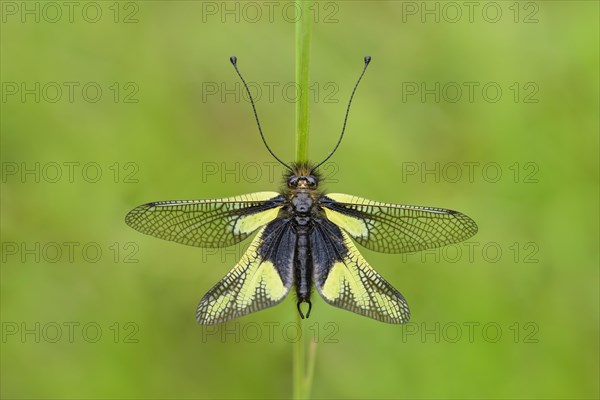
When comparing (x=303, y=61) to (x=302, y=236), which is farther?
(x=302, y=236)

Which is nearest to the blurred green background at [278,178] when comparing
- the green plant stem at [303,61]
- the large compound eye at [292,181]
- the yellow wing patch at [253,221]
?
the yellow wing patch at [253,221]

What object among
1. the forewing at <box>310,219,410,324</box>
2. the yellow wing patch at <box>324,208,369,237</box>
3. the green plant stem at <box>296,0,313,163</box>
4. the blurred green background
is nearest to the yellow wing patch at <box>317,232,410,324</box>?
the forewing at <box>310,219,410,324</box>

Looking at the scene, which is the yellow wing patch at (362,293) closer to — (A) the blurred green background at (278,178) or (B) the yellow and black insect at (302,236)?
(B) the yellow and black insect at (302,236)

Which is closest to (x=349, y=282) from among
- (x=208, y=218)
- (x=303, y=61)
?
(x=208, y=218)

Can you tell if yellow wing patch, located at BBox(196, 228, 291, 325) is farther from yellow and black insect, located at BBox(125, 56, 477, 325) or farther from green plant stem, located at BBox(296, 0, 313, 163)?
green plant stem, located at BBox(296, 0, 313, 163)

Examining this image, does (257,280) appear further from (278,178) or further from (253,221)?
(278,178)

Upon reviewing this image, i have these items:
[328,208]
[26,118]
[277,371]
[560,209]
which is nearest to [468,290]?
[560,209]
